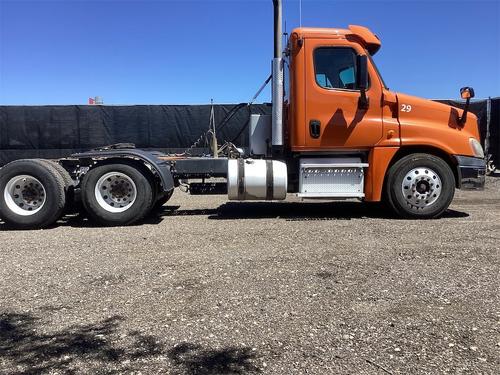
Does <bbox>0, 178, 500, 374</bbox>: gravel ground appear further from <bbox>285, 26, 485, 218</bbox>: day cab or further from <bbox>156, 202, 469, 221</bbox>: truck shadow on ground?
<bbox>156, 202, 469, 221</bbox>: truck shadow on ground

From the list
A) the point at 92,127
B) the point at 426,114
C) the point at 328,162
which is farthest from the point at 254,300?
the point at 92,127

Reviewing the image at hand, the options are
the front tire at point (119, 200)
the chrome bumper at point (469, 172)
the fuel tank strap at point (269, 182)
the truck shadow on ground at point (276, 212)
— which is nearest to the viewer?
the front tire at point (119, 200)

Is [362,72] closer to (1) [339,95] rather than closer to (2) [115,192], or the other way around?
(1) [339,95]

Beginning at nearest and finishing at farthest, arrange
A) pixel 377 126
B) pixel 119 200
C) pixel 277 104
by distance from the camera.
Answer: pixel 119 200 < pixel 377 126 < pixel 277 104

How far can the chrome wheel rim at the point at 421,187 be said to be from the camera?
7.80 meters

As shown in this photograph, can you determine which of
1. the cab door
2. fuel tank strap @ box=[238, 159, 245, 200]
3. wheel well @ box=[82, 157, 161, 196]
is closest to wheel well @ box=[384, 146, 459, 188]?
the cab door

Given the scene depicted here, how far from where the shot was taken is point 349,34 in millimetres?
7898

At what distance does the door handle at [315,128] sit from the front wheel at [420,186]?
4.30 feet

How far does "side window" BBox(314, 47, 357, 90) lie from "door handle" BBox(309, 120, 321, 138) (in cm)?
59

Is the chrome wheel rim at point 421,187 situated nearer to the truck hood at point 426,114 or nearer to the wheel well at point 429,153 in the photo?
the wheel well at point 429,153

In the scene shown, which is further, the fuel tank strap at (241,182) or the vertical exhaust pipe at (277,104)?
the vertical exhaust pipe at (277,104)

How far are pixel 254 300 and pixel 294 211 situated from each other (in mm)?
5016

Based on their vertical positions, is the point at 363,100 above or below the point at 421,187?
above

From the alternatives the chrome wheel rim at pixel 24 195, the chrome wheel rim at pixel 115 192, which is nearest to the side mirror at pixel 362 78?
the chrome wheel rim at pixel 115 192
